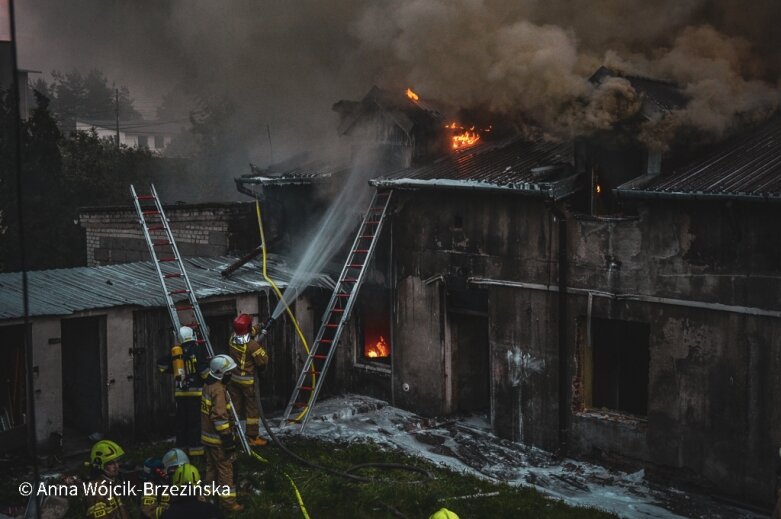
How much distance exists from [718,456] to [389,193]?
265 inches

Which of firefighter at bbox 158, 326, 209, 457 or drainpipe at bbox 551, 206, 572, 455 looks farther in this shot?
drainpipe at bbox 551, 206, 572, 455

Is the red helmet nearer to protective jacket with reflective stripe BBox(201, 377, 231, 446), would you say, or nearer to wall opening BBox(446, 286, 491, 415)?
protective jacket with reflective stripe BBox(201, 377, 231, 446)

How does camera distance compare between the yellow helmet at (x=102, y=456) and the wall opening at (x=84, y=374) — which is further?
the wall opening at (x=84, y=374)

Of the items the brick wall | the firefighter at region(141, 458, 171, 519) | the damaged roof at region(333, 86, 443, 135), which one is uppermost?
the damaged roof at region(333, 86, 443, 135)

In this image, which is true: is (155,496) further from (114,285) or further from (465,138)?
(465,138)

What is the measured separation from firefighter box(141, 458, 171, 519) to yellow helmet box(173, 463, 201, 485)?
0.84ft

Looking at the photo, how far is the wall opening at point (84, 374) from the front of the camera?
12195mm

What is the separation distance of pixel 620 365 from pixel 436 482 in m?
3.53

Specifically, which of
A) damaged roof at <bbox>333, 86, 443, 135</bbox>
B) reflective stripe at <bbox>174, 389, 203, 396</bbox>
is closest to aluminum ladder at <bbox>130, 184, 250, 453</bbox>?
reflective stripe at <bbox>174, 389, 203, 396</bbox>

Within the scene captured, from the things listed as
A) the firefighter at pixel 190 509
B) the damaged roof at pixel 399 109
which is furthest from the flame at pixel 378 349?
the firefighter at pixel 190 509

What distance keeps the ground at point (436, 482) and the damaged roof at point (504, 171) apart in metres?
4.04

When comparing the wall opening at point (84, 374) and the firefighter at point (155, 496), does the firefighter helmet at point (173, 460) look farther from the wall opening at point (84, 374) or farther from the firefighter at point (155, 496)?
the wall opening at point (84, 374)

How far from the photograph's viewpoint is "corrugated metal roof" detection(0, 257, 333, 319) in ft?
38.1

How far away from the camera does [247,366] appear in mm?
11180
